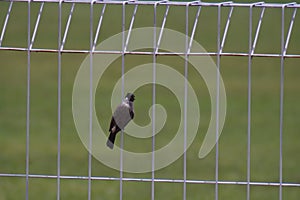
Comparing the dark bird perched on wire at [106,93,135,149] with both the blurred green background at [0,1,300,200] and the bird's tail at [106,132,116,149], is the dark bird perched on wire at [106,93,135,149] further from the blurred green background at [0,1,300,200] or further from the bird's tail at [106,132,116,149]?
the blurred green background at [0,1,300,200]

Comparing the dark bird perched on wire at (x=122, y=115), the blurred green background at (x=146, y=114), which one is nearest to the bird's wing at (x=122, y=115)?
the dark bird perched on wire at (x=122, y=115)

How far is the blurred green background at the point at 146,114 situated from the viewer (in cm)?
548

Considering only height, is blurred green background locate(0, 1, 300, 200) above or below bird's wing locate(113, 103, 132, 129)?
above

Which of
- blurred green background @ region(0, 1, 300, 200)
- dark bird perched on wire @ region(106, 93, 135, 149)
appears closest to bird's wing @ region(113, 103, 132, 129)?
dark bird perched on wire @ region(106, 93, 135, 149)

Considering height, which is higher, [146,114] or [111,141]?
[146,114]

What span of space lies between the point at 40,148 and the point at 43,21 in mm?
4473

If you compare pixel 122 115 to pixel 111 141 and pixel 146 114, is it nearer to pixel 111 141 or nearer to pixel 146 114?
pixel 111 141

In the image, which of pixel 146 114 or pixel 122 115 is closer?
pixel 122 115

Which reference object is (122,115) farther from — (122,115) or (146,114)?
(146,114)

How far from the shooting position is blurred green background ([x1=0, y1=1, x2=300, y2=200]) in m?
5.48

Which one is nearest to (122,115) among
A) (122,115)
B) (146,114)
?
(122,115)

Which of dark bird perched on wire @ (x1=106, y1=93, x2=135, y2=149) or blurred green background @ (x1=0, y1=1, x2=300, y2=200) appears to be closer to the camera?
dark bird perched on wire @ (x1=106, y1=93, x2=135, y2=149)

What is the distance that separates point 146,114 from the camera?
7.64 metres

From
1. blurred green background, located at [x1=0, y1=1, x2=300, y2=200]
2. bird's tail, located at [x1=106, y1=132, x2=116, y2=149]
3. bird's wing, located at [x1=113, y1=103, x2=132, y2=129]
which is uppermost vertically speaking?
blurred green background, located at [x1=0, y1=1, x2=300, y2=200]
